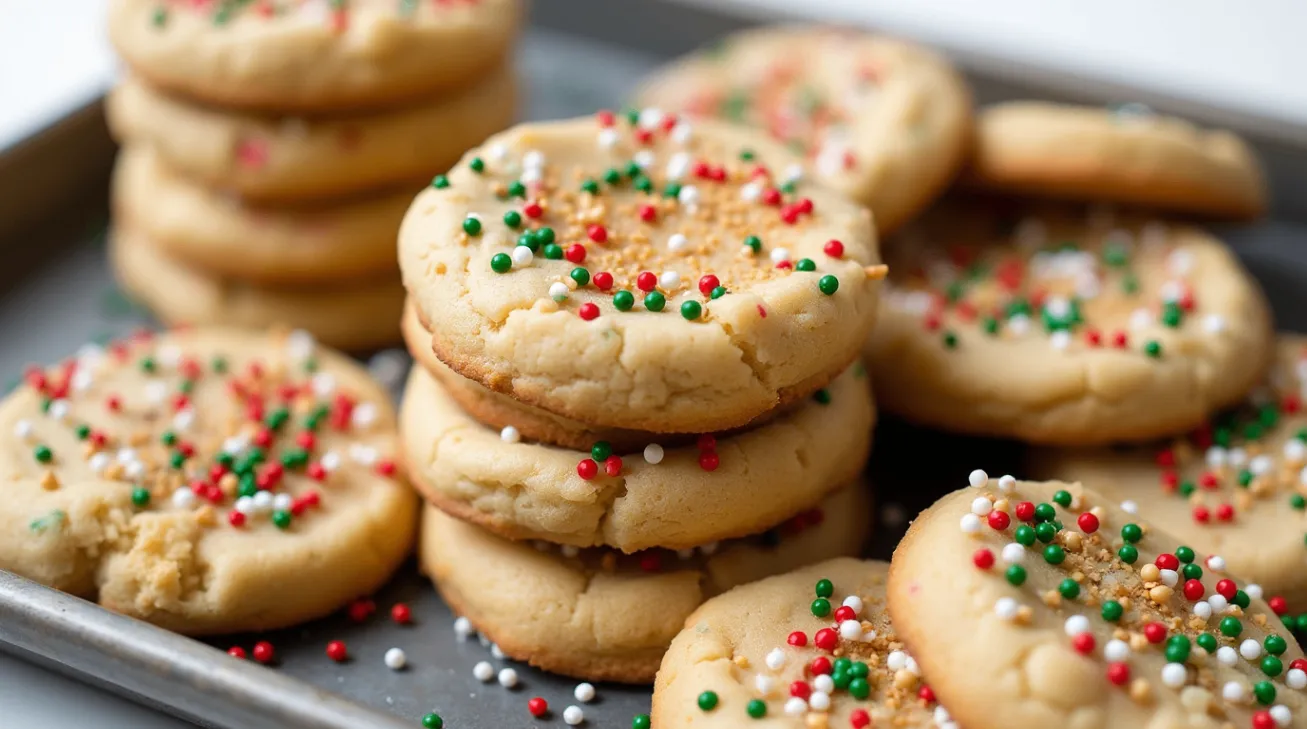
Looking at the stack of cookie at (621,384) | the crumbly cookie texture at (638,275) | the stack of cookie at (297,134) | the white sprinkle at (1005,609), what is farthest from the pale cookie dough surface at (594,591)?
the stack of cookie at (297,134)

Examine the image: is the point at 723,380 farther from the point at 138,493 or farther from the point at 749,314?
the point at 138,493

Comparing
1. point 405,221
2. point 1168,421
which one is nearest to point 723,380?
point 405,221

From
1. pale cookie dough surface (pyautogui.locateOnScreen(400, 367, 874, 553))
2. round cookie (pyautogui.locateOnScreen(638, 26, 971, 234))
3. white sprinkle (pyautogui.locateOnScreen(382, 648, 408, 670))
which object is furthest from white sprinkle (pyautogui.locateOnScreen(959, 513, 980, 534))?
white sprinkle (pyautogui.locateOnScreen(382, 648, 408, 670))

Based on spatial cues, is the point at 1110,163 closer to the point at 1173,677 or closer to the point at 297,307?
the point at 1173,677

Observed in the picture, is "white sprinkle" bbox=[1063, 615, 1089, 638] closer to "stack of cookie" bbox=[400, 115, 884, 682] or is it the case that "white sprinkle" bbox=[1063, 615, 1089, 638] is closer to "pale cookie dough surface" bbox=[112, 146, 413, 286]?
"stack of cookie" bbox=[400, 115, 884, 682]

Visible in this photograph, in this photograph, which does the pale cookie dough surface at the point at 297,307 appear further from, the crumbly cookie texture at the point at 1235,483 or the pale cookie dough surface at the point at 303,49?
the crumbly cookie texture at the point at 1235,483

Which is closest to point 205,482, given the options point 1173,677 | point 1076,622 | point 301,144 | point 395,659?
point 395,659
